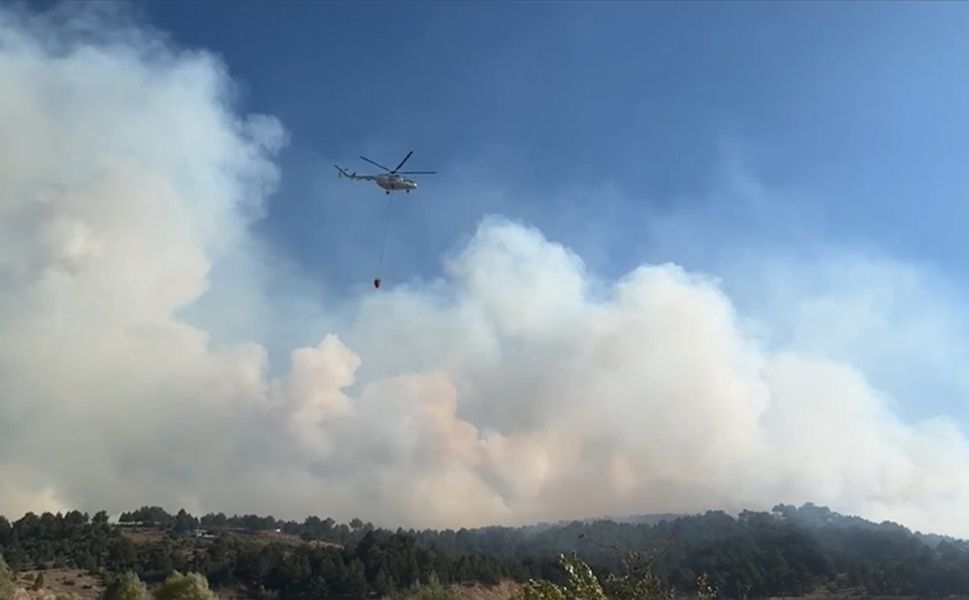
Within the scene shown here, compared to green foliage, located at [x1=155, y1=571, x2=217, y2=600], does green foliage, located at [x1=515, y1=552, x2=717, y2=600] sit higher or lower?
higher

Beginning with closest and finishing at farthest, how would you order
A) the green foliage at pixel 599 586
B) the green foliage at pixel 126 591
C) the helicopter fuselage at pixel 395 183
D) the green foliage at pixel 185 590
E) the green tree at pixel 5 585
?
the green foliage at pixel 599 586
the helicopter fuselage at pixel 395 183
the green tree at pixel 5 585
the green foliage at pixel 185 590
the green foliage at pixel 126 591

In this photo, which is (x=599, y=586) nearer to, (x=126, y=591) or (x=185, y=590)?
(x=185, y=590)

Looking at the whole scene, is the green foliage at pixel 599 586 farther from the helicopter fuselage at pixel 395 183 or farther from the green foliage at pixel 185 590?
the green foliage at pixel 185 590

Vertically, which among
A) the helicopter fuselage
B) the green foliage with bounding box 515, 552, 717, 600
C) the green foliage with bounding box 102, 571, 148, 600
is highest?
the helicopter fuselage

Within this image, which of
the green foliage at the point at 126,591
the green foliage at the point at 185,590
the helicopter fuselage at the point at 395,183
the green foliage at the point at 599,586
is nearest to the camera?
the green foliage at the point at 599,586

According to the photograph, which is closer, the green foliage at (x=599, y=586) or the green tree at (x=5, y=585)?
the green foliage at (x=599, y=586)

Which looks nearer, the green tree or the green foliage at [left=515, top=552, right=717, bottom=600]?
the green foliage at [left=515, top=552, right=717, bottom=600]

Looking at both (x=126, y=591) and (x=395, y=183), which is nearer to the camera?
(x=395, y=183)

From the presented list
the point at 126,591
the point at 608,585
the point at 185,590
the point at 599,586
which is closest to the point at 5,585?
the point at 126,591

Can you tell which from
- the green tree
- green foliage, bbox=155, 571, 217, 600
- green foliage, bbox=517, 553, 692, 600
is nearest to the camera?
green foliage, bbox=517, 553, 692, 600

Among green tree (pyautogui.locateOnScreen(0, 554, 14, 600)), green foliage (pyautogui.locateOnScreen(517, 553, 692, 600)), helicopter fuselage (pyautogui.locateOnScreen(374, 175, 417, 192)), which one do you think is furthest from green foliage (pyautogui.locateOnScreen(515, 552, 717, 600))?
green tree (pyautogui.locateOnScreen(0, 554, 14, 600))

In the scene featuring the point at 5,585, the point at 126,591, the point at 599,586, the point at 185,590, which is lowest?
the point at 126,591

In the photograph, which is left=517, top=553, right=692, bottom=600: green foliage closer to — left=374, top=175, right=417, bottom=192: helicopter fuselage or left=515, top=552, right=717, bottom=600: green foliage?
left=515, top=552, right=717, bottom=600: green foliage

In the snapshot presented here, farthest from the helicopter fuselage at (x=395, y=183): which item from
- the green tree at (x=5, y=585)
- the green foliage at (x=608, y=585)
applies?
the green tree at (x=5, y=585)
